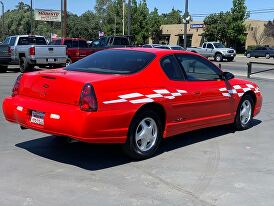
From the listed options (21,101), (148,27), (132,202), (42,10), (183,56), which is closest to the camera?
(132,202)

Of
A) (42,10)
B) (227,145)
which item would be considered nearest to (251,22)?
(42,10)

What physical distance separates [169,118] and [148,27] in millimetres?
70919

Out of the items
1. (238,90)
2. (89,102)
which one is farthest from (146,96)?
(238,90)

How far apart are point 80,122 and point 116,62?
4.77 ft

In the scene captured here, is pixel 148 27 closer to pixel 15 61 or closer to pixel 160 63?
pixel 15 61

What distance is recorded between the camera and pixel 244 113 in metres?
8.34

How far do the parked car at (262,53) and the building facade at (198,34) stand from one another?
1479 cm

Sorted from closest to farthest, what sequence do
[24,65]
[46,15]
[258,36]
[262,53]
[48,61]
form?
[48,61]
[24,65]
[262,53]
[46,15]
[258,36]

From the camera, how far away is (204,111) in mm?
7090

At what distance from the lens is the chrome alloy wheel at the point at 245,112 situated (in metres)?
8.29

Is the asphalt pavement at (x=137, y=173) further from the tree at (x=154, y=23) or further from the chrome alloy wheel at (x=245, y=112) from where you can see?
the tree at (x=154, y=23)

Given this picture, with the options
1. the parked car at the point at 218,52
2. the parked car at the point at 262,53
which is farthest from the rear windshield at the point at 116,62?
the parked car at the point at 262,53

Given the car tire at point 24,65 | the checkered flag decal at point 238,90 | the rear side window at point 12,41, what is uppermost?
the rear side window at point 12,41

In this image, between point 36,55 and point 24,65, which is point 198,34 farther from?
point 36,55
